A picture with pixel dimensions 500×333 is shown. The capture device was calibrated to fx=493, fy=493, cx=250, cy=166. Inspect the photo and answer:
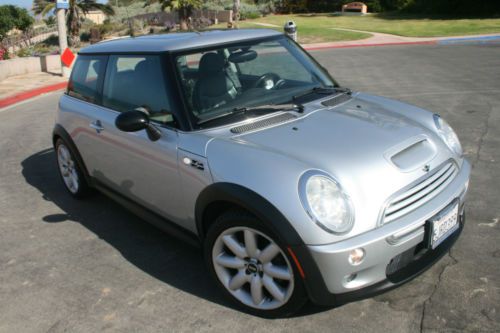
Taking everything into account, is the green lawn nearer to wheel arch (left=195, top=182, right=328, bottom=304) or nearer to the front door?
the front door

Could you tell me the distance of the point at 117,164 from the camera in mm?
4031

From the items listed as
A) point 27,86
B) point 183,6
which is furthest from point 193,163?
point 183,6

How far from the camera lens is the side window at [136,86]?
352 cm

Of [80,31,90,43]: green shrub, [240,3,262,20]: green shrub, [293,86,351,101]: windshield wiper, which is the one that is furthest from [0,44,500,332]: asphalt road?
[240,3,262,20]: green shrub

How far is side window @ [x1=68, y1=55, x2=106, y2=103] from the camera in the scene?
438 cm

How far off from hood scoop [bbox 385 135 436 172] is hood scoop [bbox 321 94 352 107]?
74 cm

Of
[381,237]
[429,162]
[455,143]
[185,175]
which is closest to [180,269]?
[185,175]

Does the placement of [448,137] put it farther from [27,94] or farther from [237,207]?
[27,94]

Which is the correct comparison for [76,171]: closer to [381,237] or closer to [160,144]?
[160,144]

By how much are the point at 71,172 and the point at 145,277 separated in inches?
79.9

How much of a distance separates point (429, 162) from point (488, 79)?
28.8 feet

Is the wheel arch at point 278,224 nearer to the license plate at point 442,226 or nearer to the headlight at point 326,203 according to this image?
the headlight at point 326,203

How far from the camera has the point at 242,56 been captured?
12.7 feet

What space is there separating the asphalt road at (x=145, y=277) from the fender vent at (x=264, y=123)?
112cm
